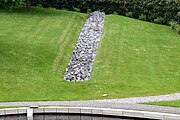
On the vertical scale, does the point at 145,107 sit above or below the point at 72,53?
above

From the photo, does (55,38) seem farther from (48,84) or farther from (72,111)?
(72,111)

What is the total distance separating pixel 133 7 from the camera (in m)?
63.0

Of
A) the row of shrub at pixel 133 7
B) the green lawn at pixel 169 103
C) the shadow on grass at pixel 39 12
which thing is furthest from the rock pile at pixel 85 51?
the green lawn at pixel 169 103

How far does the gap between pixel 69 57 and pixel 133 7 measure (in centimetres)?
2531

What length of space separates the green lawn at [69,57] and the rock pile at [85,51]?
701 millimetres

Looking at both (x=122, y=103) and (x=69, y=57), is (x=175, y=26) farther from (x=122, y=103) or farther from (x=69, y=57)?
(x=122, y=103)

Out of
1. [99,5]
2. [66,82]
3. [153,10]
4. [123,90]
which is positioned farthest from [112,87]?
[99,5]

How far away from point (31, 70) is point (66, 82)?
12.4ft

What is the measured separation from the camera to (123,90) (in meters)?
31.2

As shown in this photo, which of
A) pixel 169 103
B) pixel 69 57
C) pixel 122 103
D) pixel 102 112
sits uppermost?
pixel 102 112

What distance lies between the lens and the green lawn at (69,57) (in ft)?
102

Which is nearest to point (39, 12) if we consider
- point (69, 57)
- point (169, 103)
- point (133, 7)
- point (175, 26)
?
point (133, 7)

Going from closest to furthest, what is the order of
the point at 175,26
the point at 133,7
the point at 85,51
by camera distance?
the point at 85,51, the point at 175,26, the point at 133,7

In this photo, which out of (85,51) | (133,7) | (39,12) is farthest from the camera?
(133,7)
